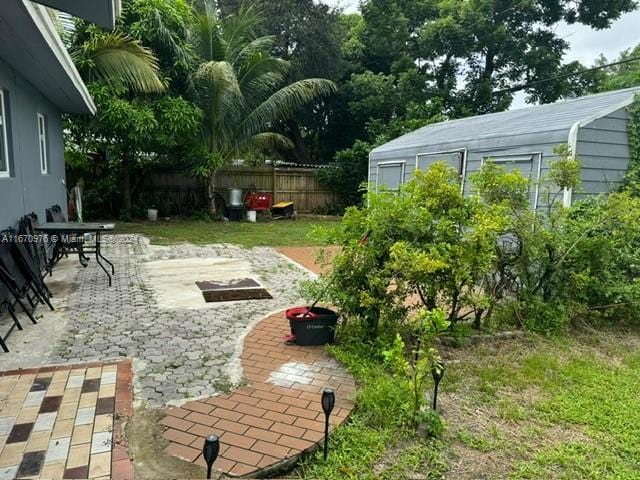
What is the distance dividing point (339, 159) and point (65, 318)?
13272 mm

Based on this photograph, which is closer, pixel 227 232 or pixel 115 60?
pixel 115 60

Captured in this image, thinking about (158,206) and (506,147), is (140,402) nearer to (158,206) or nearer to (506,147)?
(506,147)

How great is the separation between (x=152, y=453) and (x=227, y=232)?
32.2 ft

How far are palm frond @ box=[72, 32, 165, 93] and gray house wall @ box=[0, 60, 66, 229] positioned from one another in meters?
1.74

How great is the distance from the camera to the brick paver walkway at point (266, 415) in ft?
7.95

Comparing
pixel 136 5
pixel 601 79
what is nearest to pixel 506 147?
pixel 136 5

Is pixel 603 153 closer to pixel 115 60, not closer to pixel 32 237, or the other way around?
pixel 32 237

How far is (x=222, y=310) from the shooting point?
16.9 feet

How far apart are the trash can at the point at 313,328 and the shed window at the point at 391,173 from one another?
6961 mm

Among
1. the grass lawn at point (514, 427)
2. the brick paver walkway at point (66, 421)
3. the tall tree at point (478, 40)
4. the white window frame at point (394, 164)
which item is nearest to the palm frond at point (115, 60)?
the white window frame at point (394, 164)

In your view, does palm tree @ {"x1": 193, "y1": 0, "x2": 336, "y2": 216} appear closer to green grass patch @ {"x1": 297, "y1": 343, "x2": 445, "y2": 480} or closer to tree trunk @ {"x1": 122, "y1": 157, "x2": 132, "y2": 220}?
tree trunk @ {"x1": 122, "y1": 157, "x2": 132, "y2": 220}

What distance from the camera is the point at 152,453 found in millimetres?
2416

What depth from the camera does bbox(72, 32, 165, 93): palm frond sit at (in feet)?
31.7

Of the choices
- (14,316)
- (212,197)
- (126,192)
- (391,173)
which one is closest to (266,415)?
(14,316)
